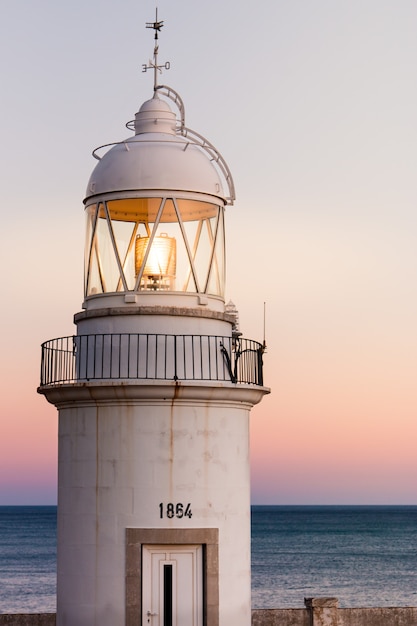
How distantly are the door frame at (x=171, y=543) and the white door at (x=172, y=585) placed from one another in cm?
7

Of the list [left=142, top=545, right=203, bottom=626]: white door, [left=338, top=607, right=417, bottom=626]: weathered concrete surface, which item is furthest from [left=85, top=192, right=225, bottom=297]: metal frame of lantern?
[left=338, top=607, right=417, bottom=626]: weathered concrete surface

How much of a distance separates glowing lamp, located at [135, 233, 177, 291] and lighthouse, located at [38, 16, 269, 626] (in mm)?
14

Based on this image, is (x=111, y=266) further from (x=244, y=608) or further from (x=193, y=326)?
(x=244, y=608)

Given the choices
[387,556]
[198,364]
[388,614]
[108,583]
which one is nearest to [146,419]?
[198,364]

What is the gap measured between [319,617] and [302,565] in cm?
6298

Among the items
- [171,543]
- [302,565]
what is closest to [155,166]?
[171,543]

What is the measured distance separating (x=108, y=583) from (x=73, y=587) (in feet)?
1.71

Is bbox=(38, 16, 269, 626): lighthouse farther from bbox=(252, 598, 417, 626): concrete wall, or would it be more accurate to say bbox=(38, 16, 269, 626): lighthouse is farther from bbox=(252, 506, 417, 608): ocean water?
bbox=(252, 506, 417, 608): ocean water

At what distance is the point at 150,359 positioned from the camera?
44.6 feet

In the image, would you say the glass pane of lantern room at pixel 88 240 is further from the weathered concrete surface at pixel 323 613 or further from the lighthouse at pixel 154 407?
the weathered concrete surface at pixel 323 613

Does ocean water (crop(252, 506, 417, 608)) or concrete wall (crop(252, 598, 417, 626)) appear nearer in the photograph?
concrete wall (crop(252, 598, 417, 626))

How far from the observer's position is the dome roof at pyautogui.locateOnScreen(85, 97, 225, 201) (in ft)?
45.5

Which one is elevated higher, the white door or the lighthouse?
the lighthouse

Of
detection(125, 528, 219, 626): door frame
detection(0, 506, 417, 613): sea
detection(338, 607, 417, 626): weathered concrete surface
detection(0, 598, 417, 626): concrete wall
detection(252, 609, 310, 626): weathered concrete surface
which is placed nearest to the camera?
detection(125, 528, 219, 626): door frame
